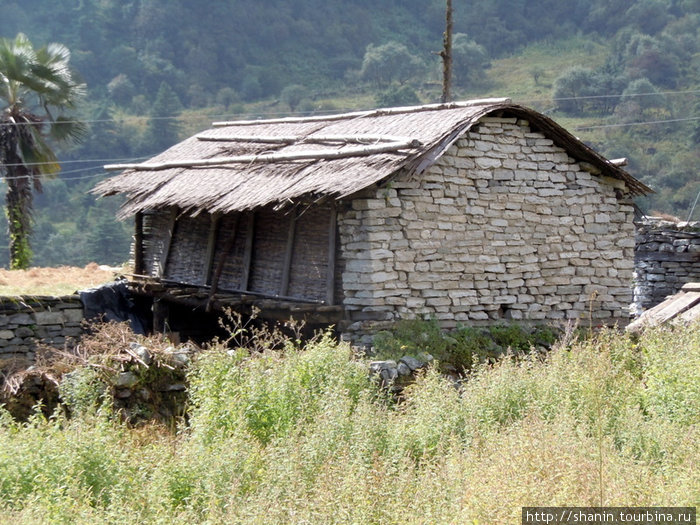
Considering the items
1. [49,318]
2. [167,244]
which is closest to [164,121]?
[167,244]

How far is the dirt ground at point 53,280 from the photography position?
14.3 metres

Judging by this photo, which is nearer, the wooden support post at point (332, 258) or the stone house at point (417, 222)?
the stone house at point (417, 222)

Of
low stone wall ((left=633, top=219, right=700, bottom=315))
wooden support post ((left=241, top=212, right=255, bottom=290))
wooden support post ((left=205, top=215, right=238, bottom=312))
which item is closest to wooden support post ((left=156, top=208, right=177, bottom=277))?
wooden support post ((left=205, top=215, right=238, bottom=312))

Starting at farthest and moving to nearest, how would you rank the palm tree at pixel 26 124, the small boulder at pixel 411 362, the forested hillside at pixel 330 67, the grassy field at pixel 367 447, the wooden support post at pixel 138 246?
the forested hillside at pixel 330 67, the palm tree at pixel 26 124, the wooden support post at pixel 138 246, the small boulder at pixel 411 362, the grassy field at pixel 367 447

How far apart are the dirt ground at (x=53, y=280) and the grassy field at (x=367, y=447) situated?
560 centimetres

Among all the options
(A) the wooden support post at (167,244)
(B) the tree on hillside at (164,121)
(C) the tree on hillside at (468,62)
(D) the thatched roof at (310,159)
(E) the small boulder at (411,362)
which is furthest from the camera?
(C) the tree on hillside at (468,62)

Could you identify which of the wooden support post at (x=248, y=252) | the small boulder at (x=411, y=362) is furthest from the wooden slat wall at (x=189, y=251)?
the small boulder at (x=411, y=362)

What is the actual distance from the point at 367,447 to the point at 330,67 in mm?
57537

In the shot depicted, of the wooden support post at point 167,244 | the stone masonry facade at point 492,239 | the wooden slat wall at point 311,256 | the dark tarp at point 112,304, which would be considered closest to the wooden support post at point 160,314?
the dark tarp at point 112,304

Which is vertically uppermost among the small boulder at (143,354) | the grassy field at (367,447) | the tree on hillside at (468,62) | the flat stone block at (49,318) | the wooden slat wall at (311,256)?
the tree on hillside at (468,62)

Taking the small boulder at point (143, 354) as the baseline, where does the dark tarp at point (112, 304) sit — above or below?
above

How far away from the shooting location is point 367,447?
278 inches

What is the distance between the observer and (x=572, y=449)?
626 cm

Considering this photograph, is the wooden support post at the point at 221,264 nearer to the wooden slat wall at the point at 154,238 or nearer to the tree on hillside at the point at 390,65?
the wooden slat wall at the point at 154,238
